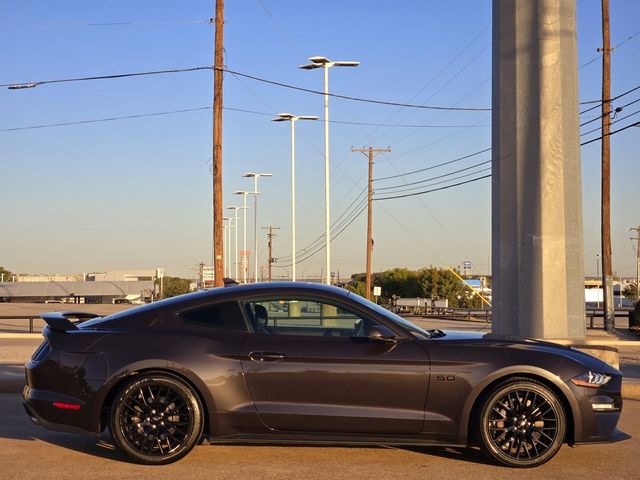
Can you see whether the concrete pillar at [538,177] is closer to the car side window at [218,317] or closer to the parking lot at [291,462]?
the parking lot at [291,462]

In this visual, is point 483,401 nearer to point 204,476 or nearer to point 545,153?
point 204,476

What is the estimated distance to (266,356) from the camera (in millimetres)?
6289

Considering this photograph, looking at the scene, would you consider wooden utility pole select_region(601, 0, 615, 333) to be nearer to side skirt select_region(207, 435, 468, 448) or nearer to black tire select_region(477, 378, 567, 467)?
black tire select_region(477, 378, 567, 467)

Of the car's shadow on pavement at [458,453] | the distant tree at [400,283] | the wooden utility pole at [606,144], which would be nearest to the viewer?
the car's shadow on pavement at [458,453]

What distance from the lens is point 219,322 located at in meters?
6.53

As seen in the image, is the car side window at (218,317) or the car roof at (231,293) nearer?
the car side window at (218,317)

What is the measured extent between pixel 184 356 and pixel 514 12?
8.59 metres

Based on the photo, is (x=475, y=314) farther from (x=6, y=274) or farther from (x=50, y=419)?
(x=6, y=274)

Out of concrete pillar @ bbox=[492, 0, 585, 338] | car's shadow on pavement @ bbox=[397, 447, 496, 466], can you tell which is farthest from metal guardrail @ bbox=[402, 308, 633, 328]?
car's shadow on pavement @ bbox=[397, 447, 496, 466]

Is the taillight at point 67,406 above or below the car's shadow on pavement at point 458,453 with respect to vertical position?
above

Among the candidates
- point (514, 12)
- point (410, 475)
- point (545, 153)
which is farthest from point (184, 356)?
point (514, 12)

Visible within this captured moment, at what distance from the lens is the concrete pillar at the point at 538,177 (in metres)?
11.9

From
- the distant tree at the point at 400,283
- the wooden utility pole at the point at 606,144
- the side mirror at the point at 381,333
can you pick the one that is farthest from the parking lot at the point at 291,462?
the distant tree at the point at 400,283

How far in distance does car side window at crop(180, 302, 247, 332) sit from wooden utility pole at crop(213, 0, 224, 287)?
56.9 feet
